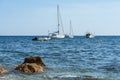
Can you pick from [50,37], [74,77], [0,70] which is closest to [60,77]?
[74,77]

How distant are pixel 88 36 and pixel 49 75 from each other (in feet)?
523

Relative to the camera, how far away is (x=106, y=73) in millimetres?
28250

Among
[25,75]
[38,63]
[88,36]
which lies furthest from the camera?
[88,36]

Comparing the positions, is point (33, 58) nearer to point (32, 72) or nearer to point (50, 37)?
point (32, 72)

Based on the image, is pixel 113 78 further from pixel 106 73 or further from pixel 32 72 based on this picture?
pixel 32 72

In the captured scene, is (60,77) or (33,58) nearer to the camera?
(60,77)

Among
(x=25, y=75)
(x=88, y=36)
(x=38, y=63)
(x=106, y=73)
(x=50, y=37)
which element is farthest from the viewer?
(x=88, y=36)

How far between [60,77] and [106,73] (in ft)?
17.2

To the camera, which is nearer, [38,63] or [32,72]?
[32,72]

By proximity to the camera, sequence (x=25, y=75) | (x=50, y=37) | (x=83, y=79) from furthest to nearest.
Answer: (x=50, y=37) → (x=25, y=75) → (x=83, y=79)

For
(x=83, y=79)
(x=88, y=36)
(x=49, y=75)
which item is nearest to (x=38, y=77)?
(x=49, y=75)

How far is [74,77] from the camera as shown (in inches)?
987

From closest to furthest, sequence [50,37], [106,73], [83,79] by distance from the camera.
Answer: [83,79] < [106,73] < [50,37]

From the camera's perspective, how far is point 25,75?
85.1 feet
